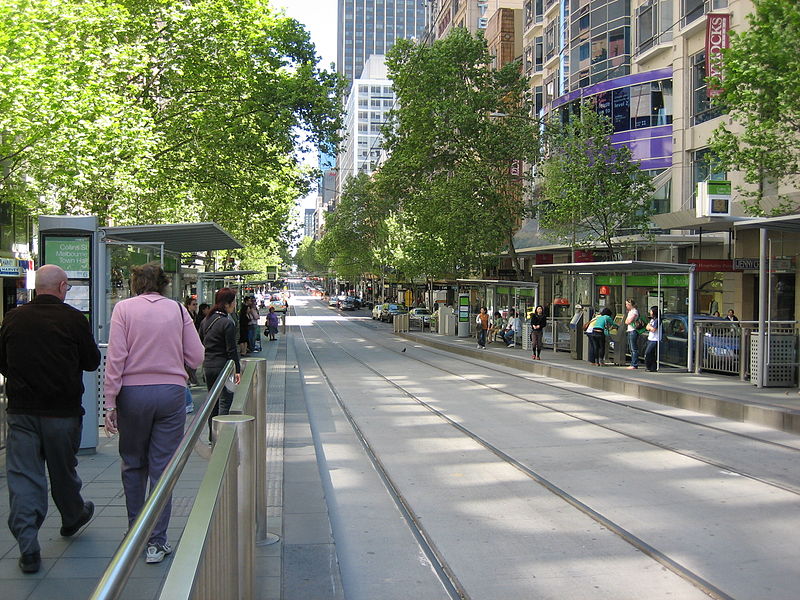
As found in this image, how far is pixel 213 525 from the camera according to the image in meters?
2.54

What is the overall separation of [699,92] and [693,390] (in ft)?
63.9

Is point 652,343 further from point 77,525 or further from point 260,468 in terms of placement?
point 77,525

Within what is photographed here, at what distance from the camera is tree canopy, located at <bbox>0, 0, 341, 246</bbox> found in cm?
1836

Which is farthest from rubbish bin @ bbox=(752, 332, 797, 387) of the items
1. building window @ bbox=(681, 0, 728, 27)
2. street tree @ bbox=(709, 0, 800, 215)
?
building window @ bbox=(681, 0, 728, 27)

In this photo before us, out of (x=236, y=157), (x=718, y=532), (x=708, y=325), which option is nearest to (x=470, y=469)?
(x=718, y=532)

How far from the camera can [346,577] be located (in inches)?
225

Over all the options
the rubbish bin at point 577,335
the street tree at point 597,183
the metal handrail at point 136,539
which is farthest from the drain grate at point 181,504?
the street tree at point 597,183

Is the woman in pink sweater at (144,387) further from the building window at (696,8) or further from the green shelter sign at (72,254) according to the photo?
the building window at (696,8)

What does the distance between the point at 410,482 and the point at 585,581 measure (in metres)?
3.37

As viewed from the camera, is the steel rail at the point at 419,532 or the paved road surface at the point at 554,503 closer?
the steel rail at the point at 419,532

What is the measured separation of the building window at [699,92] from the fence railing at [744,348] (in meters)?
14.3

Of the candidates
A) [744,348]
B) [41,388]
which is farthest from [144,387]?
[744,348]

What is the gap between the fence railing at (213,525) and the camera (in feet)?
6.13

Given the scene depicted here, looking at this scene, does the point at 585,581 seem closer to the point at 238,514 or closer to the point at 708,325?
the point at 238,514
